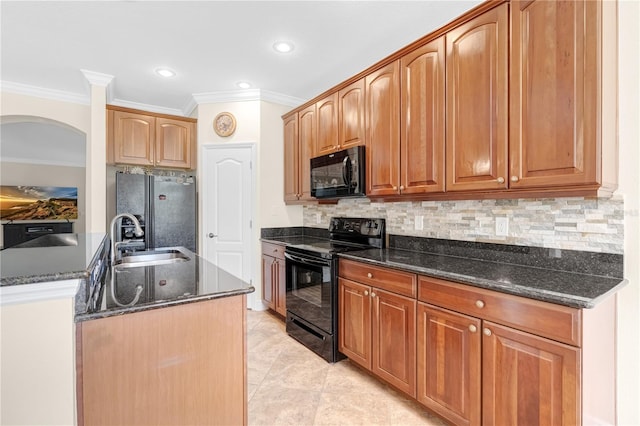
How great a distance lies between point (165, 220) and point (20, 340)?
2791 millimetres

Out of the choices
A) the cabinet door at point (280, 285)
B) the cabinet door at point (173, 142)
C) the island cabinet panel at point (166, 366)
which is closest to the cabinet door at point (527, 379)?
the island cabinet panel at point (166, 366)

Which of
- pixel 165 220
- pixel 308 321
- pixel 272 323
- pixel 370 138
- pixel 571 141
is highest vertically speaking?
pixel 370 138

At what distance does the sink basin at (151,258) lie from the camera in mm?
2068

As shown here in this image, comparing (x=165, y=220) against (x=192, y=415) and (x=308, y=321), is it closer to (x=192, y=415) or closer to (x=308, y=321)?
(x=308, y=321)

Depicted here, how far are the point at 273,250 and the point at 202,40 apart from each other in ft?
6.75

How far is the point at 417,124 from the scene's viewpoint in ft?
7.03

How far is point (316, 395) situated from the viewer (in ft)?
6.81

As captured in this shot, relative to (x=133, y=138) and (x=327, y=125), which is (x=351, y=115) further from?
(x=133, y=138)

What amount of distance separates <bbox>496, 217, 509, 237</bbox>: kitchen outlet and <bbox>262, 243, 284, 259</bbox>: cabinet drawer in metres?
1.97

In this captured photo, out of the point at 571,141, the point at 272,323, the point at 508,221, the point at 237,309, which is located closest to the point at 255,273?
the point at 272,323

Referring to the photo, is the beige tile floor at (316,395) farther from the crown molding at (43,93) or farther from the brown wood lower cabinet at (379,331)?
the crown molding at (43,93)

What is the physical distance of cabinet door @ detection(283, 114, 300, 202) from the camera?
3576mm

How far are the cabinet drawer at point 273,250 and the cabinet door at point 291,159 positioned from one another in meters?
0.61

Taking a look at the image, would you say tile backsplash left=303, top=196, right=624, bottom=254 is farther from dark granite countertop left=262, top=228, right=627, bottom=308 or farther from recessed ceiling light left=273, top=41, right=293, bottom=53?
recessed ceiling light left=273, top=41, right=293, bottom=53
